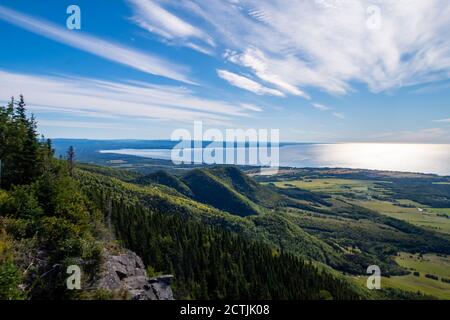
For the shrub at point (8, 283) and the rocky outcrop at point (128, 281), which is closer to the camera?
the shrub at point (8, 283)

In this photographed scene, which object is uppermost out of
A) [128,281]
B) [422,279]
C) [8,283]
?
[8,283]

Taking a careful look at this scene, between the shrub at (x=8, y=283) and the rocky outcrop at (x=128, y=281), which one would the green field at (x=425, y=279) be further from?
the shrub at (x=8, y=283)

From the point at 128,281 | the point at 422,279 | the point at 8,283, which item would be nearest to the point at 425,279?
the point at 422,279

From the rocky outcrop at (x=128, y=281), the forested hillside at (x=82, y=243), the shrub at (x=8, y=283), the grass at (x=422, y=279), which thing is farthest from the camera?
the grass at (x=422, y=279)

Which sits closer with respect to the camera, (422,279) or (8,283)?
(8,283)

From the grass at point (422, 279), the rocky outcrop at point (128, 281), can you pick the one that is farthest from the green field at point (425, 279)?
the rocky outcrop at point (128, 281)

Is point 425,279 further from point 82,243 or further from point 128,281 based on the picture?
point 82,243

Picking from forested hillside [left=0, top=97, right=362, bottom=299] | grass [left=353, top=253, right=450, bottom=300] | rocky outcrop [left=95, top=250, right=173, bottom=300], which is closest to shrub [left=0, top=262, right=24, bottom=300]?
forested hillside [left=0, top=97, right=362, bottom=299]
